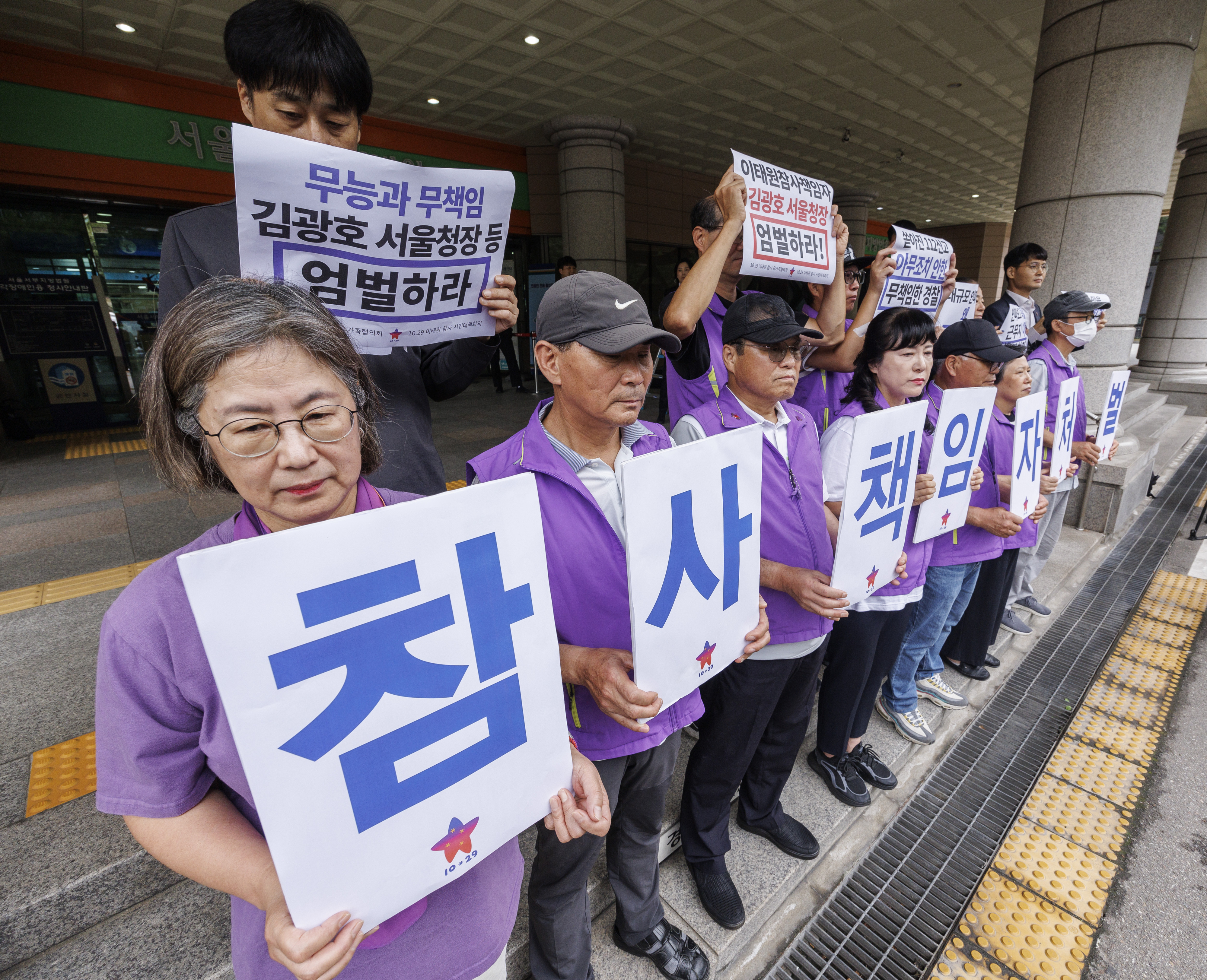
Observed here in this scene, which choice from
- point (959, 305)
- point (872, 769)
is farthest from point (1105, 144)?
point (872, 769)

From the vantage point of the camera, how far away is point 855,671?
221cm

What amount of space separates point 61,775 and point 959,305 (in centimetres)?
532

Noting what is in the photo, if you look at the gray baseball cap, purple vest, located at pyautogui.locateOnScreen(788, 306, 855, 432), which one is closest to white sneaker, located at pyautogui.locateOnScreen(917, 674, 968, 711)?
purple vest, located at pyautogui.locateOnScreen(788, 306, 855, 432)

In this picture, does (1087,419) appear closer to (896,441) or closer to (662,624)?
(896,441)

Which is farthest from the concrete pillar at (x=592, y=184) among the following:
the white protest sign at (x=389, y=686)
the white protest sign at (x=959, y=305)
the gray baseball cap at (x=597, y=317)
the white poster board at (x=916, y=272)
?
the white protest sign at (x=389, y=686)

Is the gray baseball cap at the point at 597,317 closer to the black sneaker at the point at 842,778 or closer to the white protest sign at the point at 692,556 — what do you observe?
the white protest sign at the point at 692,556

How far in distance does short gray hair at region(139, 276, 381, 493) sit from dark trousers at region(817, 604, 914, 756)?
2008mm

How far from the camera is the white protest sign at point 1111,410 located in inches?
150

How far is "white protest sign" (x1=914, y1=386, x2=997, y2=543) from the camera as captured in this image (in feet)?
6.86

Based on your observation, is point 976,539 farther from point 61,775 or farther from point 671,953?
point 61,775

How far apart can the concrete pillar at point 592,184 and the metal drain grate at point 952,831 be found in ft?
28.0

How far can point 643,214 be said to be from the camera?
12.4 metres

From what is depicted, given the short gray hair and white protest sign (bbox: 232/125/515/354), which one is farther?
white protest sign (bbox: 232/125/515/354)

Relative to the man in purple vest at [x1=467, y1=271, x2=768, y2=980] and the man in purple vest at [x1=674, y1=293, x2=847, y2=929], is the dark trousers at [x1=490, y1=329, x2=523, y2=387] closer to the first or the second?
the man in purple vest at [x1=674, y1=293, x2=847, y2=929]
